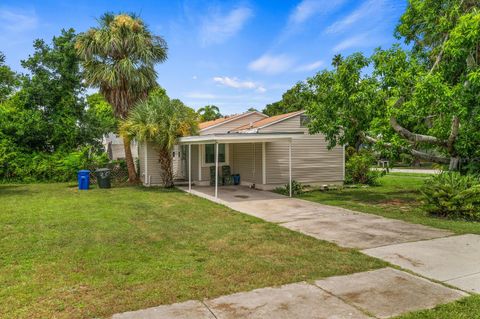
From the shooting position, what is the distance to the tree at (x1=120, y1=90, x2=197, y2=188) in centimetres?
1389

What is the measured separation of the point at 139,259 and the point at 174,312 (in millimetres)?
1938

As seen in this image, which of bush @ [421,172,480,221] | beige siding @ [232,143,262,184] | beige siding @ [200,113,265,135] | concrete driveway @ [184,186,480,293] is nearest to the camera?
concrete driveway @ [184,186,480,293]

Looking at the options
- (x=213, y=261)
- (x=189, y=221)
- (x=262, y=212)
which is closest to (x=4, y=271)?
(x=213, y=261)

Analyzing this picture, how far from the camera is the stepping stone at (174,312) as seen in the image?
339cm

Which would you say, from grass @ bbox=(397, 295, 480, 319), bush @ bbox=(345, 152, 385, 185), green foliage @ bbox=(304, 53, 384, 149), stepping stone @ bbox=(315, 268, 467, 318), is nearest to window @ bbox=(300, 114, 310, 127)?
green foliage @ bbox=(304, 53, 384, 149)

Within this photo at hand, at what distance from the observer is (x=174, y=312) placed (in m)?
3.47

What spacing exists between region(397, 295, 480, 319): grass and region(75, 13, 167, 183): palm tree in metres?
13.3

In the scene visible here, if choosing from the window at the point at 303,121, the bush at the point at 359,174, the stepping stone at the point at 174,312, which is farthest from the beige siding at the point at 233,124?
the stepping stone at the point at 174,312

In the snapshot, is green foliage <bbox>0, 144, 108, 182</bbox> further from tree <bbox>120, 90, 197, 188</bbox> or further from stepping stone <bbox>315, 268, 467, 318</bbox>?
stepping stone <bbox>315, 268, 467, 318</bbox>

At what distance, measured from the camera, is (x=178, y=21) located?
14.6m

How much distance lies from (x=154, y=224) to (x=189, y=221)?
822 millimetres

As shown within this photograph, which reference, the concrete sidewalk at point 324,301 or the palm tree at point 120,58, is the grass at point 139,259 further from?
the palm tree at point 120,58

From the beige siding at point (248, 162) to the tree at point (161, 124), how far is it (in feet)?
8.53

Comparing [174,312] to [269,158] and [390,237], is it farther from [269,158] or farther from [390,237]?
[269,158]
